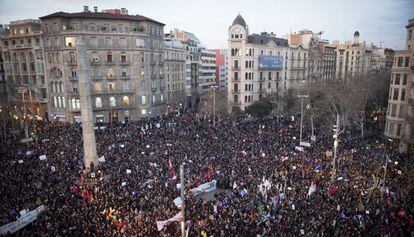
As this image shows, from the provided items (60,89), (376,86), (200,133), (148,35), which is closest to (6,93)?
(60,89)

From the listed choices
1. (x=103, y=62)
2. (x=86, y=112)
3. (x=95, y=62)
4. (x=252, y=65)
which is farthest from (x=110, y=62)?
(x=252, y=65)

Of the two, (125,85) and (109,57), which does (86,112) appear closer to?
(109,57)

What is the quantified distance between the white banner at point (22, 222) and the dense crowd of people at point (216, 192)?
38cm

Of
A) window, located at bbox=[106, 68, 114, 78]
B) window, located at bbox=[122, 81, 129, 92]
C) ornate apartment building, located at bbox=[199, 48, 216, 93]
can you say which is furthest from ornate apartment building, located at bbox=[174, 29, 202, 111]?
window, located at bbox=[106, 68, 114, 78]

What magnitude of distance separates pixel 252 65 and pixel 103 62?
2828 centimetres

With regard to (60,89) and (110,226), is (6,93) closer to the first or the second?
(60,89)

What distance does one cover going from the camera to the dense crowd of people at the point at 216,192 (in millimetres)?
17109

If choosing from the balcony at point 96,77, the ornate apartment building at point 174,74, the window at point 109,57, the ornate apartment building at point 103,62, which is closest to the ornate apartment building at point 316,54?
the ornate apartment building at point 174,74

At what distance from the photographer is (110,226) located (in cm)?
1731

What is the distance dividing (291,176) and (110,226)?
568 inches

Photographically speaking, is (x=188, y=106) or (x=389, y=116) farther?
(x=188, y=106)

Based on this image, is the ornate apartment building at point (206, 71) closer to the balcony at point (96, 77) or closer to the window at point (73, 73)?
the balcony at point (96, 77)

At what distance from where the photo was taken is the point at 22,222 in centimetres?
1792

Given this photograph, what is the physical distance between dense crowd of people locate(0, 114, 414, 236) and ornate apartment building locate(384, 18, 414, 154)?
4215 mm
